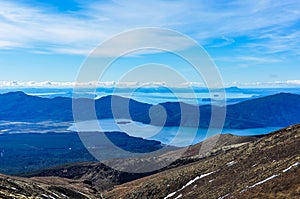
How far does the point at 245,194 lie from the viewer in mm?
46844

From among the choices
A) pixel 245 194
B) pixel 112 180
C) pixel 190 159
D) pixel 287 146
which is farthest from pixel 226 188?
pixel 112 180

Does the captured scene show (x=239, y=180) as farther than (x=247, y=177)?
Yes

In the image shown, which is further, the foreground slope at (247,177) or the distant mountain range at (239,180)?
the distant mountain range at (239,180)

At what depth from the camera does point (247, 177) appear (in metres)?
58.1

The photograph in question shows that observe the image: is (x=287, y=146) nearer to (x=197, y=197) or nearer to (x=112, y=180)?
(x=197, y=197)

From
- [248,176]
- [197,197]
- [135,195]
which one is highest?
[248,176]

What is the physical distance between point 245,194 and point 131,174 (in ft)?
378

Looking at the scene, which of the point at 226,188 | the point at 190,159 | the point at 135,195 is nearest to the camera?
the point at 226,188

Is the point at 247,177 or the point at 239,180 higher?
the point at 247,177

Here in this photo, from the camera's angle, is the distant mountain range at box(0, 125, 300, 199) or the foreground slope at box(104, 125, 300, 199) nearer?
the foreground slope at box(104, 125, 300, 199)

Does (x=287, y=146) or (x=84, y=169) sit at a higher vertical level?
(x=287, y=146)

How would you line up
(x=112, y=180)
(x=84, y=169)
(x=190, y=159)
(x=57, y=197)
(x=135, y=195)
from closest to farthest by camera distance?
1. (x=57, y=197)
2. (x=135, y=195)
3. (x=190, y=159)
4. (x=112, y=180)
5. (x=84, y=169)

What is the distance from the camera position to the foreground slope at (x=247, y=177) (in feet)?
148

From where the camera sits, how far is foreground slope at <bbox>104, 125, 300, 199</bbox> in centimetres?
4519
